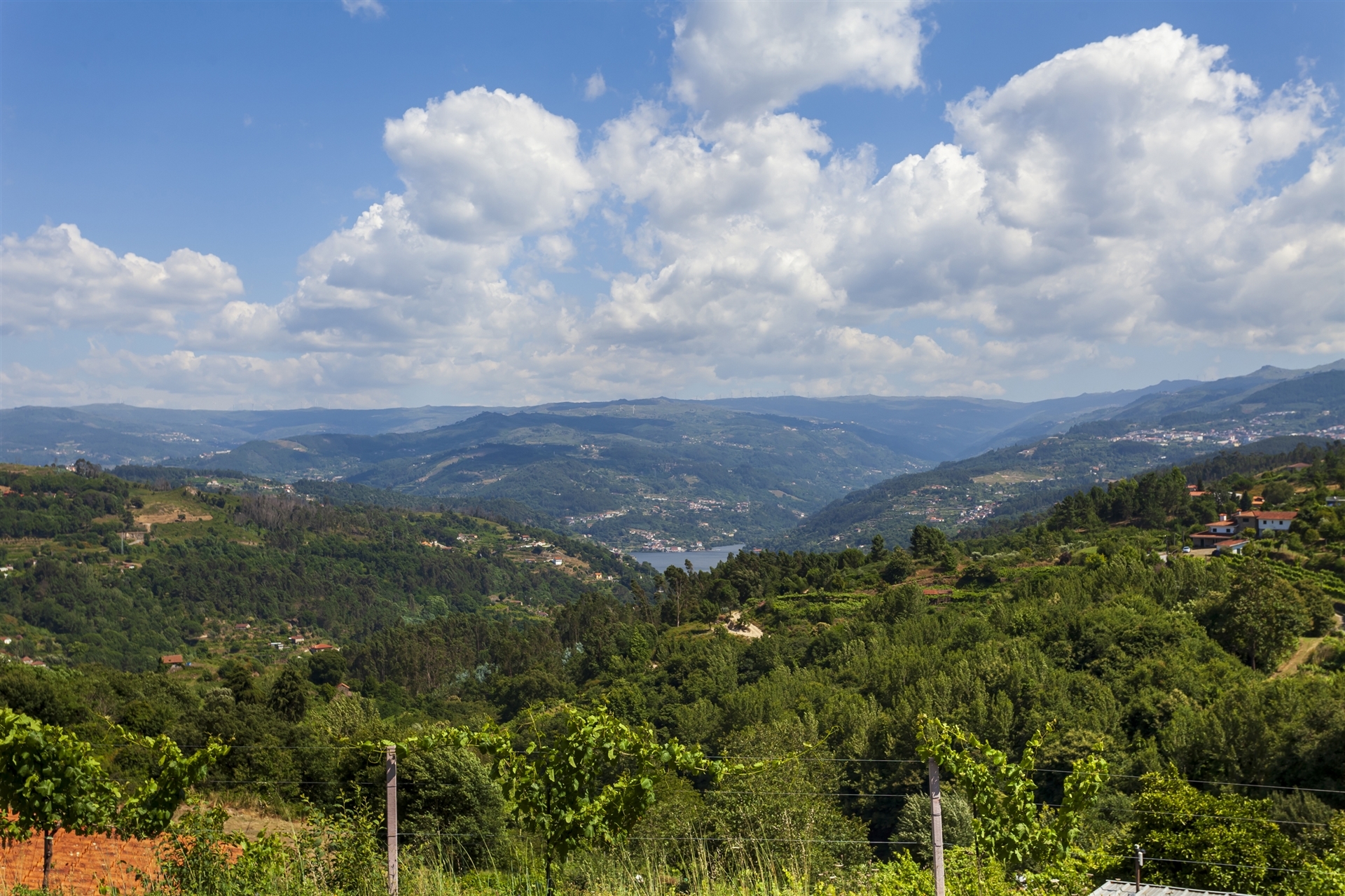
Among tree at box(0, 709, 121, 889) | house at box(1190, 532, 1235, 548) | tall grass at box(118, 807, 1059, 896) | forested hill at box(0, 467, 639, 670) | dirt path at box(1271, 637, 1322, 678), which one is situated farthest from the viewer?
forested hill at box(0, 467, 639, 670)

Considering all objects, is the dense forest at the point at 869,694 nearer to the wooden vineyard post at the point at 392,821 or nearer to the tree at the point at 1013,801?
the tree at the point at 1013,801

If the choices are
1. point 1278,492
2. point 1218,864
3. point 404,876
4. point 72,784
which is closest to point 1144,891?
point 1218,864

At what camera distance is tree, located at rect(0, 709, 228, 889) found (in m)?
Result: 8.18

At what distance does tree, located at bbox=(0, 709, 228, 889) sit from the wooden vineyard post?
115 inches

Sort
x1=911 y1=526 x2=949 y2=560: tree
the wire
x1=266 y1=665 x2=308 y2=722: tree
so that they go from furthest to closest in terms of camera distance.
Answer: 1. x1=911 y1=526 x2=949 y2=560: tree
2. x1=266 y1=665 x2=308 y2=722: tree
3. the wire

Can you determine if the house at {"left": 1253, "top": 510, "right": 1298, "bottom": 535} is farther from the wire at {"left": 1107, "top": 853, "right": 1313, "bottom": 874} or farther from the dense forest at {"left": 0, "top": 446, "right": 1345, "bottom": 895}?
the wire at {"left": 1107, "top": 853, "right": 1313, "bottom": 874}

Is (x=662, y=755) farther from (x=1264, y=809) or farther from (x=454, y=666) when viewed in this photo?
(x=454, y=666)

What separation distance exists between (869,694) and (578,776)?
116ft

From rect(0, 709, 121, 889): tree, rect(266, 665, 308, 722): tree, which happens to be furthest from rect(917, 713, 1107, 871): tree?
rect(266, 665, 308, 722): tree

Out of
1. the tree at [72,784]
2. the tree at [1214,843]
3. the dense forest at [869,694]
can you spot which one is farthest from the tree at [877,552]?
the tree at [72,784]

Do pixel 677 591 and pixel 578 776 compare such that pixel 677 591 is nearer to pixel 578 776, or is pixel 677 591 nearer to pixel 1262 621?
pixel 1262 621

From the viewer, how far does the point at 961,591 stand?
195 ft

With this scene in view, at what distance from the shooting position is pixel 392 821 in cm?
650

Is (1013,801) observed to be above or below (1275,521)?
above
